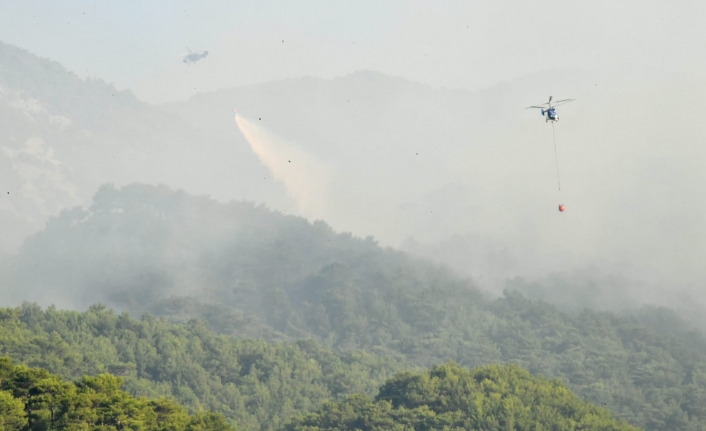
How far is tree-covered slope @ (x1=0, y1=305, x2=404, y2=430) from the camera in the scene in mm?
112125

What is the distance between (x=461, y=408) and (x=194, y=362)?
146 feet

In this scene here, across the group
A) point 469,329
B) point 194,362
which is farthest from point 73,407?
point 469,329

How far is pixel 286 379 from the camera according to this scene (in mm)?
129500

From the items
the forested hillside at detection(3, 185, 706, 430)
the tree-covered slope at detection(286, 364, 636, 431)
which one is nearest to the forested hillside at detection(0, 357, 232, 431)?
the tree-covered slope at detection(286, 364, 636, 431)

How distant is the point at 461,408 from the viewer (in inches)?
3775

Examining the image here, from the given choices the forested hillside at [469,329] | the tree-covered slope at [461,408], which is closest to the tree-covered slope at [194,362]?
the forested hillside at [469,329]

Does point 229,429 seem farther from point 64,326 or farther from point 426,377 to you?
point 64,326

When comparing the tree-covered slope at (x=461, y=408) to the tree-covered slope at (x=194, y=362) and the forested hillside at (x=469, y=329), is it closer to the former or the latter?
the tree-covered slope at (x=194, y=362)

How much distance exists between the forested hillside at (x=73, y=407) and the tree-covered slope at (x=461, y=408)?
26755 millimetres

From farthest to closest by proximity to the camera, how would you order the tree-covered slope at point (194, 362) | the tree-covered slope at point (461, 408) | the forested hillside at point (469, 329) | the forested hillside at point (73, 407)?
the forested hillside at point (469, 329) < the tree-covered slope at point (194, 362) < the tree-covered slope at point (461, 408) < the forested hillside at point (73, 407)

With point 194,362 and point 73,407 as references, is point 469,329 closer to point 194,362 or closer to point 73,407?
point 194,362

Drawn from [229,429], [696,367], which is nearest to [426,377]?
[229,429]

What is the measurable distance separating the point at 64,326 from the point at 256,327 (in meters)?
50.2

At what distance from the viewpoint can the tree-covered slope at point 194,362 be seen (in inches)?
4414
